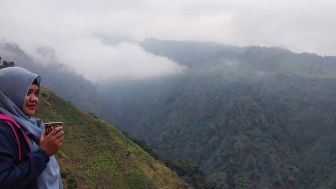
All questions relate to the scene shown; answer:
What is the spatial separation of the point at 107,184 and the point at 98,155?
274 inches

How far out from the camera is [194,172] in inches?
4432

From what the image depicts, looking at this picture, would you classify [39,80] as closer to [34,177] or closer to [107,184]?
[34,177]

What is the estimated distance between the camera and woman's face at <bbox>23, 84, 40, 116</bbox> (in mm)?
4921

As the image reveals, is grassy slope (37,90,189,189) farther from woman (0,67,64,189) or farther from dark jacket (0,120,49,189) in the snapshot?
dark jacket (0,120,49,189)

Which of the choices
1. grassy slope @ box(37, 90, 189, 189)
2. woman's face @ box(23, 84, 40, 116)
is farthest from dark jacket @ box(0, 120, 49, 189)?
grassy slope @ box(37, 90, 189, 189)

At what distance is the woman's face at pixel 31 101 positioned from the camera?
16.1ft

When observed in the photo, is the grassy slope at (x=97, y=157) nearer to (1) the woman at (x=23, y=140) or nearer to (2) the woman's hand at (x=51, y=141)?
(1) the woman at (x=23, y=140)

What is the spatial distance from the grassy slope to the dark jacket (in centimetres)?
5579

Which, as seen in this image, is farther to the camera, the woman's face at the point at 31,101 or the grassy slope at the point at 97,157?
the grassy slope at the point at 97,157

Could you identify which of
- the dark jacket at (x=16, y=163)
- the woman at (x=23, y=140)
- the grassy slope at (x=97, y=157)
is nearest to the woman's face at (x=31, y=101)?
the woman at (x=23, y=140)

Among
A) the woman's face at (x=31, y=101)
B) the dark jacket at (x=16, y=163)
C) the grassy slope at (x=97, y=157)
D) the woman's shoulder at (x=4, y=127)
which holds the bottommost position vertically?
the grassy slope at (x=97, y=157)

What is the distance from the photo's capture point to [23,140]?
4719 mm

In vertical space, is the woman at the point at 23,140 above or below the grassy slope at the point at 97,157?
above

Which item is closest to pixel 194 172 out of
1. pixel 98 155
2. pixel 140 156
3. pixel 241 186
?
pixel 140 156
